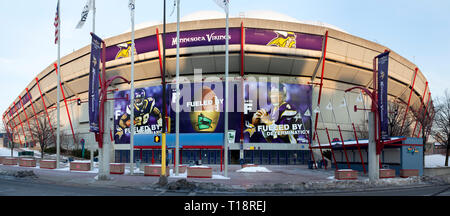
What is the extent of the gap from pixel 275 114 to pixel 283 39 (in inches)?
394

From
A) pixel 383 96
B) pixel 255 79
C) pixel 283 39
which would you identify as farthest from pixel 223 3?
pixel 255 79

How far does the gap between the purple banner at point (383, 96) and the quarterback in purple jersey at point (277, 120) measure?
79.7ft

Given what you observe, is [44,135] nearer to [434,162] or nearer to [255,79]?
[255,79]

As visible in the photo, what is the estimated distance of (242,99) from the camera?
154ft

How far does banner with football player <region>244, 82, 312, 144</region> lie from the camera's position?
47406 mm

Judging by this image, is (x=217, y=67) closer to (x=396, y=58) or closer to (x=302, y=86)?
(x=302, y=86)

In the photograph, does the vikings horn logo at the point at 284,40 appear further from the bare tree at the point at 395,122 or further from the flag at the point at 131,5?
the flag at the point at 131,5

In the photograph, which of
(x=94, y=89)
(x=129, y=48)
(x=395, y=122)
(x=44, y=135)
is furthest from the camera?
(x=129, y=48)

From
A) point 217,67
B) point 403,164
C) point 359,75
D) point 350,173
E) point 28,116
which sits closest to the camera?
point 350,173

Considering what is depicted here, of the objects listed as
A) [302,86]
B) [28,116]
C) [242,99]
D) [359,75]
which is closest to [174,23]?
[242,99]

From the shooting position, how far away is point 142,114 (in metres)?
51.8

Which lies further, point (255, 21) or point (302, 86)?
point (302, 86)
